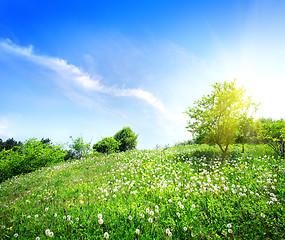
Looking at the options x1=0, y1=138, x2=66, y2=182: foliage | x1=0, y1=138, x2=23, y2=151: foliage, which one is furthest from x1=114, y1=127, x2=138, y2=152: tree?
x1=0, y1=138, x2=23, y2=151: foliage

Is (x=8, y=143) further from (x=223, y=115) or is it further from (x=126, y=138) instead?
(x=223, y=115)

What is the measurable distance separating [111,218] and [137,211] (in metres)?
0.73

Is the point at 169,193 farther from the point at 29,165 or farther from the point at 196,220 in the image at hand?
the point at 29,165

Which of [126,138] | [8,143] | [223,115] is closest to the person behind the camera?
[223,115]

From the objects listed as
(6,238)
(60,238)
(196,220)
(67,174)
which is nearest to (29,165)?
(67,174)

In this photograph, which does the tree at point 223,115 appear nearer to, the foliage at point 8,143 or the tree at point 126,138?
the tree at point 126,138

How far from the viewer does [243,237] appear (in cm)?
309

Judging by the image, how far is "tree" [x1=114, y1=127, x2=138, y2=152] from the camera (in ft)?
137

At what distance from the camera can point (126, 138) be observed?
138 feet

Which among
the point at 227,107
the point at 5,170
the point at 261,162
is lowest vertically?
the point at 5,170

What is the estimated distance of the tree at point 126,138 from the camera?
1647 inches

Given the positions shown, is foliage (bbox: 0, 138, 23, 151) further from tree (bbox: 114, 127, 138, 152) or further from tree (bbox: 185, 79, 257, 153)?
tree (bbox: 185, 79, 257, 153)

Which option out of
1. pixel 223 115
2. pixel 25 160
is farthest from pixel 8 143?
pixel 223 115

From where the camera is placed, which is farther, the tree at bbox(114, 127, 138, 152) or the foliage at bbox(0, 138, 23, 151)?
the tree at bbox(114, 127, 138, 152)
